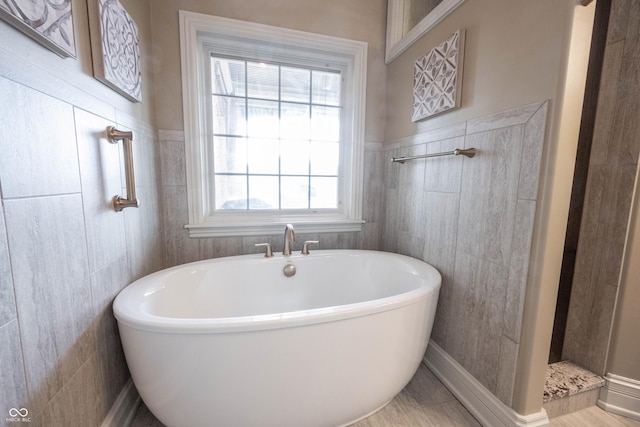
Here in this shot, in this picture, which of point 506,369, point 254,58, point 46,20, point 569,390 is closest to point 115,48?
point 46,20

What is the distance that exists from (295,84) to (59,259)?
1.74m

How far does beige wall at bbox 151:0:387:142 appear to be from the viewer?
5.22ft

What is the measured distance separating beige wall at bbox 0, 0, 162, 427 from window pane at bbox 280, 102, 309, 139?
1011mm

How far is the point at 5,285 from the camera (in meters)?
0.61

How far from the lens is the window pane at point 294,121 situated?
197cm

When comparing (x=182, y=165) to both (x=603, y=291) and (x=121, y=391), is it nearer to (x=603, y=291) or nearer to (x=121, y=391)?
(x=121, y=391)

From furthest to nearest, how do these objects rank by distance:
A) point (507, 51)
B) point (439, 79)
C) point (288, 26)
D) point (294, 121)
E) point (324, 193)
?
point (324, 193), point (294, 121), point (288, 26), point (439, 79), point (507, 51)

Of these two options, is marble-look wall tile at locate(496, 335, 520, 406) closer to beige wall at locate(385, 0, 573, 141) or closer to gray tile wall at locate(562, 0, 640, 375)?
gray tile wall at locate(562, 0, 640, 375)

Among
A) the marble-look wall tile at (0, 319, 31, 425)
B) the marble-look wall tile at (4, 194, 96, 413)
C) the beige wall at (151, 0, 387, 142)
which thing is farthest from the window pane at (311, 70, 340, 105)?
the marble-look wall tile at (0, 319, 31, 425)

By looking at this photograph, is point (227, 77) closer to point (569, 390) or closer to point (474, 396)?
point (474, 396)

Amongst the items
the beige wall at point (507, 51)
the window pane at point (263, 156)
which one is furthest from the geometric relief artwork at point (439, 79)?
the window pane at point (263, 156)

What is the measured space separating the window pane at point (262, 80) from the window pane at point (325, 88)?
11.7 inches

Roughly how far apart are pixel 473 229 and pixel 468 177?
0.87ft

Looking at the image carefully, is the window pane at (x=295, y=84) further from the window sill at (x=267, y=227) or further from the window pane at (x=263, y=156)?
the window sill at (x=267, y=227)
